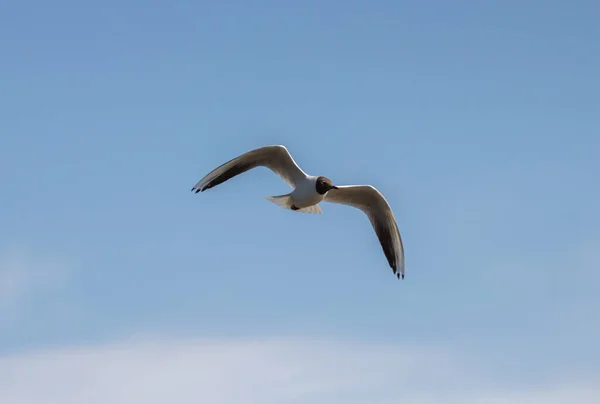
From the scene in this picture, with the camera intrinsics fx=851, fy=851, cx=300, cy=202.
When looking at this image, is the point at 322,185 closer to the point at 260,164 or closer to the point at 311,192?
the point at 311,192

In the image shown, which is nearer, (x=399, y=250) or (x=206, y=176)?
(x=206, y=176)

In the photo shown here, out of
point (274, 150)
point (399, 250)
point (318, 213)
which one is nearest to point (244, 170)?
point (274, 150)

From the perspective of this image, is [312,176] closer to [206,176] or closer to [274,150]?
[274,150]

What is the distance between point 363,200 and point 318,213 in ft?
2.99

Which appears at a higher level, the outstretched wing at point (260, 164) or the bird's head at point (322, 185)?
the outstretched wing at point (260, 164)

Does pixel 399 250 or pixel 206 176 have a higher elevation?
pixel 206 176

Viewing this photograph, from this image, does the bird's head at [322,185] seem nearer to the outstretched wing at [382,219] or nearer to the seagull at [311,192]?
the seagull at [311,192]

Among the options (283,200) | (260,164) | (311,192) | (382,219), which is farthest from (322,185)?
(382,219)

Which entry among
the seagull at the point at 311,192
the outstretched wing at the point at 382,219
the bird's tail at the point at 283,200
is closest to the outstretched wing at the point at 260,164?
the seagull at the point at 311,192

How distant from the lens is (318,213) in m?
16.4

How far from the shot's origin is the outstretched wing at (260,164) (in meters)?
15.4

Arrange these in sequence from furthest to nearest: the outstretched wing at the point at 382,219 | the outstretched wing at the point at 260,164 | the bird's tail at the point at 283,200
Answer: the outstretched wing at the point at 382,219 → the bird's tail at the point at 283,200 → the outstretched wing at the point at 260,164

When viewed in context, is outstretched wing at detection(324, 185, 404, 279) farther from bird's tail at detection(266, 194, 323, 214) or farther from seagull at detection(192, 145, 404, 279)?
bird's tail at detection(266, 194, 323, 214)

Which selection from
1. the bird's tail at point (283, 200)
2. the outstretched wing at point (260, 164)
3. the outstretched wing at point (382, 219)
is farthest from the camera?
the outstretched wing at point (382, 219)
